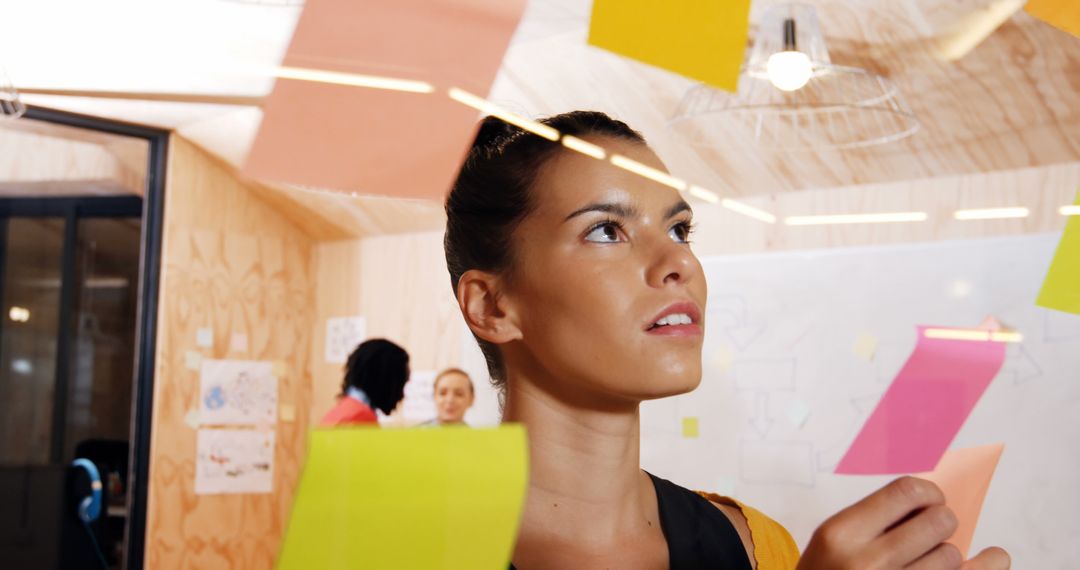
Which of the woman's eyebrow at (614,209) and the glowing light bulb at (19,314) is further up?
the glowing light bulb at (19,314)

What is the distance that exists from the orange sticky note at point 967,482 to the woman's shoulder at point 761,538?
0.13 m

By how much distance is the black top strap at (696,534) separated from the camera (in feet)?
2.08

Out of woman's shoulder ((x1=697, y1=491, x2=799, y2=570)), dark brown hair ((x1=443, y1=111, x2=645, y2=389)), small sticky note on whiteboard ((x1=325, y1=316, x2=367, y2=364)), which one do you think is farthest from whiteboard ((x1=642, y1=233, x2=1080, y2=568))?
dark brown hair ((x1=443, y1=111, x2=645, y2=389))

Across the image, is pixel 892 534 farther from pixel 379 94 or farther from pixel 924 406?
pixel 924 406

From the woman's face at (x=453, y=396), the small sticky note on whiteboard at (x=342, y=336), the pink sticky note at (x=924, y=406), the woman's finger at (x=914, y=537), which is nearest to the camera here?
the woman's finger at (x=914, y=537)

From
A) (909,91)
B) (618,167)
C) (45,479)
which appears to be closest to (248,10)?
(909,91)

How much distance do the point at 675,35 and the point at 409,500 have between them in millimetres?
287

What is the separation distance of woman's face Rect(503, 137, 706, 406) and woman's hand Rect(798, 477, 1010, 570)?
148mm

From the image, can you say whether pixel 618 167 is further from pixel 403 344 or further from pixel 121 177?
pixel 121 177

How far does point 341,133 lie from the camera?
1.42ft

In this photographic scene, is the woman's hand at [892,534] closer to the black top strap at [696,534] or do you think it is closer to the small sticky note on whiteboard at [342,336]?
the black top strap at [696,534]

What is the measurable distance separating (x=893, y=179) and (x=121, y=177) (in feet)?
8.69

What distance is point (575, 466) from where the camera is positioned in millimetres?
607

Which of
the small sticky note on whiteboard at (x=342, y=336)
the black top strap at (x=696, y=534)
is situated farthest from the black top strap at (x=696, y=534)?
the small sticky note on whiteboard at (x=342, y=336)
